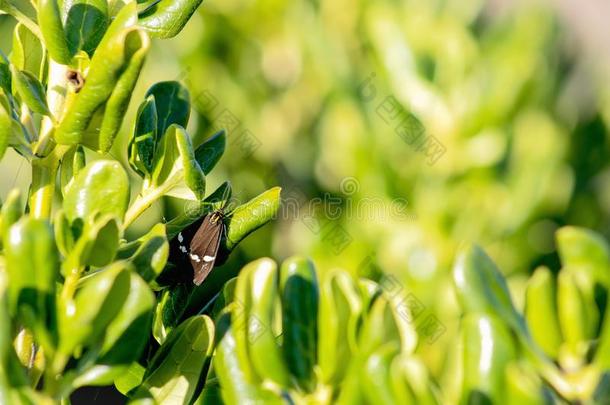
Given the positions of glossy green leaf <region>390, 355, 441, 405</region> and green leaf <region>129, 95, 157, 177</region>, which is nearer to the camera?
glossy green leaf <region>390, 355, 441, 405</region>

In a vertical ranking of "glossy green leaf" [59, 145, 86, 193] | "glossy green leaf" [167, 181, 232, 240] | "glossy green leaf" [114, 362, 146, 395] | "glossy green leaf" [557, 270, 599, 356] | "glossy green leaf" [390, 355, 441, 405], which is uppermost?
"glossy green leaf" [59, 145, 86, 193]

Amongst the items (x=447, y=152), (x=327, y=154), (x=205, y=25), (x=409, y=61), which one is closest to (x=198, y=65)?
(x=205, y=25)

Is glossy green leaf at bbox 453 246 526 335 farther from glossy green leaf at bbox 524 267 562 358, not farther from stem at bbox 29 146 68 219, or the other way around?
stem at bbox 29 146 68 219

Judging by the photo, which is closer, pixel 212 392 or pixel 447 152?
pixel 212 392

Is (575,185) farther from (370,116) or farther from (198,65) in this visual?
(198,65)

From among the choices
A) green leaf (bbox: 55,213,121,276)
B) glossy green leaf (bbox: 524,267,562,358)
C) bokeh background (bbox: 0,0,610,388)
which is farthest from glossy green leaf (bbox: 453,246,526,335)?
bokeh background (bbox: 0,0,610,388)

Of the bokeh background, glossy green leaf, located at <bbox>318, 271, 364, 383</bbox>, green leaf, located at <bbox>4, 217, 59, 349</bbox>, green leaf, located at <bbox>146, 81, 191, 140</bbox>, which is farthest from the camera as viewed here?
the bokeh background

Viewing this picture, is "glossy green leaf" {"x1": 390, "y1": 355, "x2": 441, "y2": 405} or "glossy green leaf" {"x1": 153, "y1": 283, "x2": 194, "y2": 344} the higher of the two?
"glossy green leaf" {"x1": 153, "y1": 283, "x2": 194, "y2": 344}
